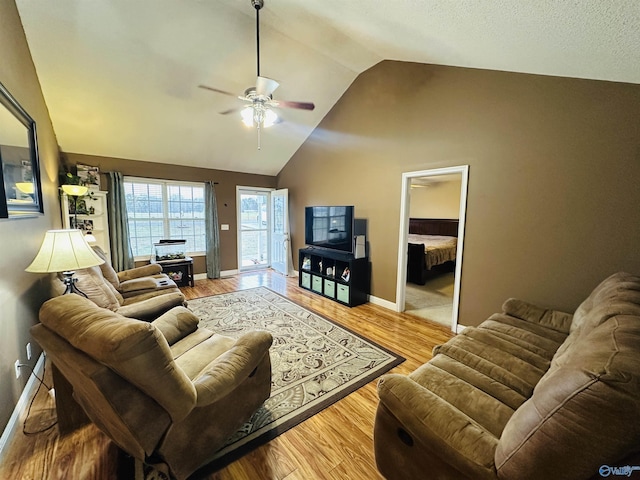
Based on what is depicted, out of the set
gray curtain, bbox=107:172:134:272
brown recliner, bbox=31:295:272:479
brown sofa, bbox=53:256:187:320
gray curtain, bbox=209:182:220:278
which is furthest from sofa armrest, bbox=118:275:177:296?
gray curtain, bbox=209:182:220:278

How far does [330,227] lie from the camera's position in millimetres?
4445

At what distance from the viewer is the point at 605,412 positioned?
75cm

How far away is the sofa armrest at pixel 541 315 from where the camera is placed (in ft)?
7.02

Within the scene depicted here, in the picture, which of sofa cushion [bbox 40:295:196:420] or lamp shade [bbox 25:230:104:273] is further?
lamp shade [bbox 25:230:104:273]

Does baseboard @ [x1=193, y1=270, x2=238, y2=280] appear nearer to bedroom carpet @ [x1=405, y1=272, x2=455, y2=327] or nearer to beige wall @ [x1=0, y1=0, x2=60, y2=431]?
beige wall @ [x1=0, y1=0, x2=60, y2=431]

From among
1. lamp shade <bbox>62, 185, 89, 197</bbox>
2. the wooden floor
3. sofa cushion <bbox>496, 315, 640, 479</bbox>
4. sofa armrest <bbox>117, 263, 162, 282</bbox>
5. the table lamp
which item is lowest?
the wooden floor

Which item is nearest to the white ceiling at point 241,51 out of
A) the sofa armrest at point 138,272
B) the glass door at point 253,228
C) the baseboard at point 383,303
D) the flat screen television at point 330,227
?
the glass door at point 253,228

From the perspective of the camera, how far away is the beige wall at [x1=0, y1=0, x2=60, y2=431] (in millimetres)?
1647

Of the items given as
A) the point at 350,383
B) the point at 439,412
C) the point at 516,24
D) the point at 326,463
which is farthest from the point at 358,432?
the point at 516,24

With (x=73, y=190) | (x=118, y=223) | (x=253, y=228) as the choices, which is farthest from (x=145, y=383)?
(x=253, y=228)

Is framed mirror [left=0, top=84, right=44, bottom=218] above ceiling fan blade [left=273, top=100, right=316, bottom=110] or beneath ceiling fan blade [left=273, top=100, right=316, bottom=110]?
beneath

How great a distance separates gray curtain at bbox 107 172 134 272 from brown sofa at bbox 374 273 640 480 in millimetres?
5022

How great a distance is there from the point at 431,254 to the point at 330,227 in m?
2.19

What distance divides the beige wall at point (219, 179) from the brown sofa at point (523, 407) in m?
4.96
